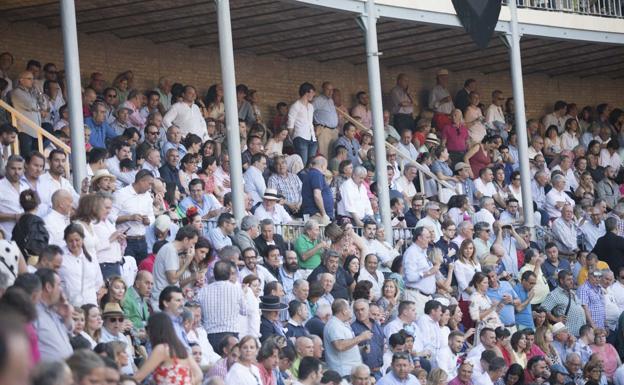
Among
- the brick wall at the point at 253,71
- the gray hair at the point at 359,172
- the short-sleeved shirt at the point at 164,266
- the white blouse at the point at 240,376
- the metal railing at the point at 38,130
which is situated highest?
the brick wall at the point at 253,71

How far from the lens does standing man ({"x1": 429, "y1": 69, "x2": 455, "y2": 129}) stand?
21219 mm

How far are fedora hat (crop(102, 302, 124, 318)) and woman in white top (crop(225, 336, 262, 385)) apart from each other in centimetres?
92

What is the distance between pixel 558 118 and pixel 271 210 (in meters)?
10.1

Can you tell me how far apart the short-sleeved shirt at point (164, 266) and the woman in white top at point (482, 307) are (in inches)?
185

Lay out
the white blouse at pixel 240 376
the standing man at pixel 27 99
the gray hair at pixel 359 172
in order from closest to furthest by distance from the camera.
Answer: the white blouse at pixel 240 376
the standing man at pixel 27 99
the gray hair at pixel 359 172

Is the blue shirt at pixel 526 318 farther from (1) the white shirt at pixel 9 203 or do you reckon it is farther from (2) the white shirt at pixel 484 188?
(1) the white shirt at pixel 9 203

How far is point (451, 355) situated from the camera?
13180mm

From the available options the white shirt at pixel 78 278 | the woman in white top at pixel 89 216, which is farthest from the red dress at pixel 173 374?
the woman in white top at pixel 89 216

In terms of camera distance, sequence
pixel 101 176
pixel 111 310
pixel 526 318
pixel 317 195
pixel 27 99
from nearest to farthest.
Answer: pixel 111 310
pixel 101 176
pixel 27 99
pixel 317 195
pixel 526 318

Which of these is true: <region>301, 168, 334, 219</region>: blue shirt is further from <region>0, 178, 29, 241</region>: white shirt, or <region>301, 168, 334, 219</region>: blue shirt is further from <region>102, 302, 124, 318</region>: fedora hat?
<region>102, 302, 124, 318</region>: fedora hat

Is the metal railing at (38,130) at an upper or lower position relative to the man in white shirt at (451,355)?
upper

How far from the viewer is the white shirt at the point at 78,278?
9195 millimetres

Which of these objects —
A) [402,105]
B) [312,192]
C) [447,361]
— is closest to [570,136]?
[402,105]

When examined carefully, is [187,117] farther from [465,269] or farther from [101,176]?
[101,176]
